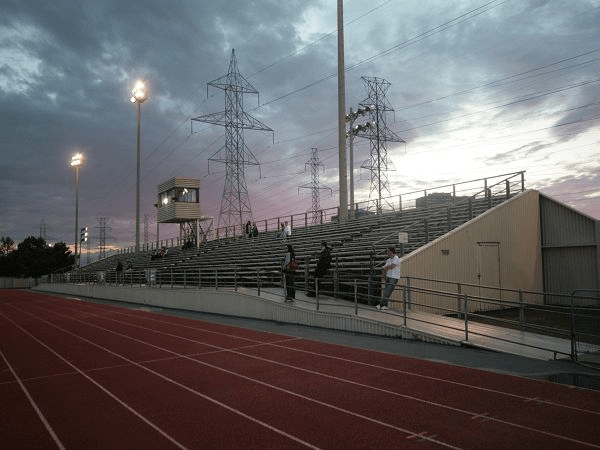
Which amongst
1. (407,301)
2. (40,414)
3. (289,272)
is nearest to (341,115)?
(289,272)

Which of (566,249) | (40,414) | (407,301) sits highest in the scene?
(566,249)

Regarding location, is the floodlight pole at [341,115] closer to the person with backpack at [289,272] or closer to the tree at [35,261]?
the person with backpack at [289,272]

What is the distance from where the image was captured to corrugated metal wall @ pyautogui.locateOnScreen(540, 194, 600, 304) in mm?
17281

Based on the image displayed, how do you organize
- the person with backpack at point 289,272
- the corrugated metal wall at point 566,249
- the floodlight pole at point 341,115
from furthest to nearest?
1. the floodlight pole at point 341,115
2. the corrugated metal wall at point 566,249
3. the person with backpack at point 289,272

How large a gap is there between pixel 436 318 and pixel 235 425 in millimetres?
7959

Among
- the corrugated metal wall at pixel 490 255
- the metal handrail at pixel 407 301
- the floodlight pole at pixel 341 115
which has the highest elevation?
the floodlight pole at pixel 341 115

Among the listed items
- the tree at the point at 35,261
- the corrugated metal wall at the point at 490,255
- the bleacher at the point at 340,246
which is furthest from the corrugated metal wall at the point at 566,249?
the tree at the point at 35,261

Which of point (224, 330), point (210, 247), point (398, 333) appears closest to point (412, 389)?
point (398, 333)

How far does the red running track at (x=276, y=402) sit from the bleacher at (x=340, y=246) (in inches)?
197

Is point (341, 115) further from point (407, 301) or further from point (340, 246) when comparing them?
point (407, 301)

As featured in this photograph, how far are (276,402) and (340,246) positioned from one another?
1412cm

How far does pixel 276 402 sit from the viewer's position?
631cm

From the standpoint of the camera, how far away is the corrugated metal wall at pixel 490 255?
1495cm

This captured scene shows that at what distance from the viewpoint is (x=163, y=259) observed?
120 ft
